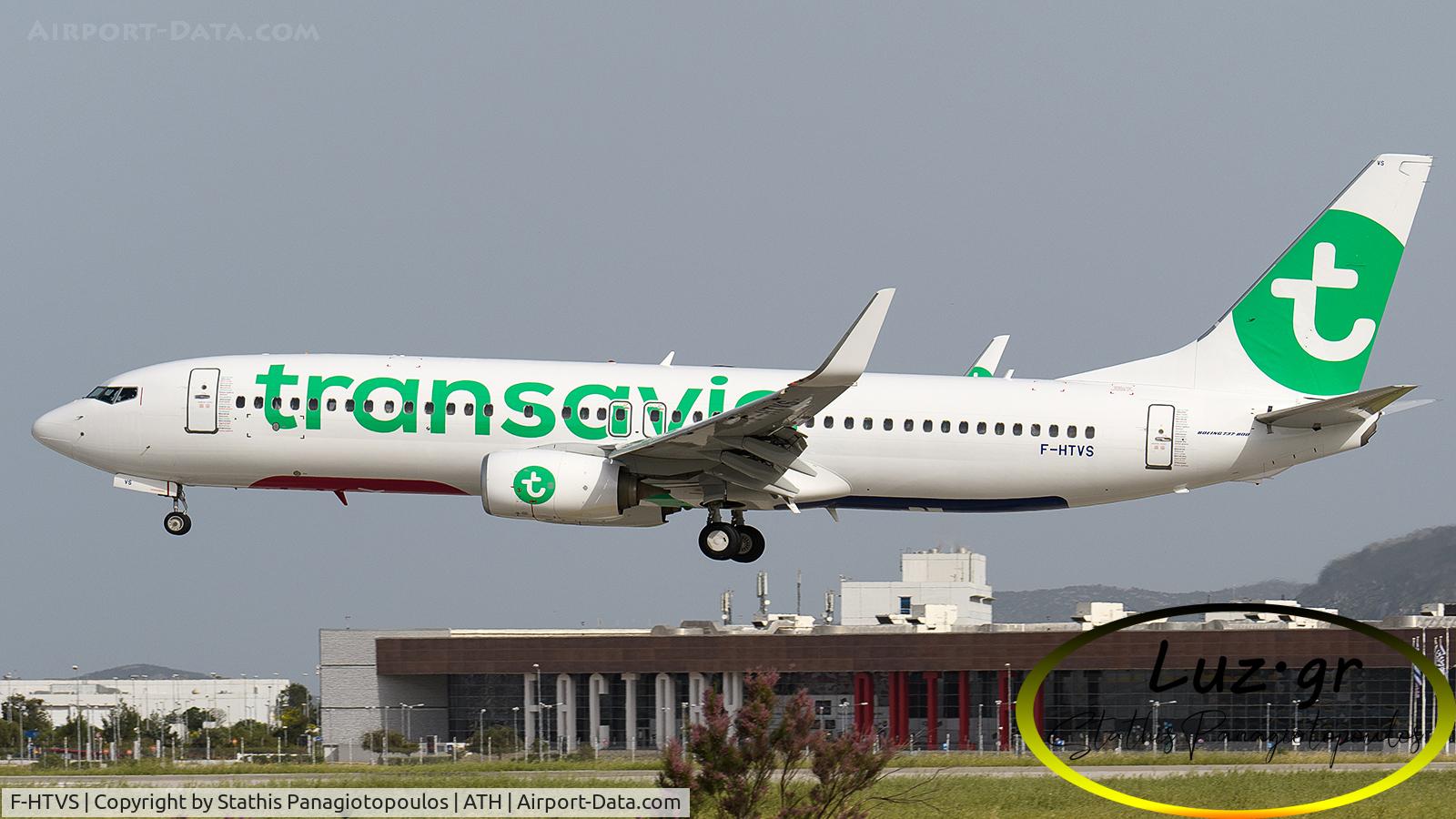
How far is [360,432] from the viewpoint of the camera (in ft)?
128

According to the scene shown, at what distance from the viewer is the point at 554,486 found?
37.7 m

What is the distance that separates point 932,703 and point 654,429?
41.7m

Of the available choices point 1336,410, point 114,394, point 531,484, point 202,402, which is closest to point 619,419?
point 531,484

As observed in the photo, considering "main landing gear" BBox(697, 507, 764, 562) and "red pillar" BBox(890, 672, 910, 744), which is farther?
"red pillar" BBox(890, 672, 910, 744)

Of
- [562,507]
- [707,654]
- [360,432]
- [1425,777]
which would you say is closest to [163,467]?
[360,432]

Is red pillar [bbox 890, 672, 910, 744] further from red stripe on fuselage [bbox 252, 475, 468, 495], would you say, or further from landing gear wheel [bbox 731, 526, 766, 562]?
red stripe on fuselage [bbox 252, 475, 468, 495]

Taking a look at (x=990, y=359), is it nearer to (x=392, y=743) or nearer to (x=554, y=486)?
(x=554, y=486)

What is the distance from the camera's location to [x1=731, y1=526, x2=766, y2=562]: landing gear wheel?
133 ft

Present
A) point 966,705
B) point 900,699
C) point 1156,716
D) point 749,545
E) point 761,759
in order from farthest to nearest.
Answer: point 900,699 < point 966,705 < point 749,545 < point 1156,716 < point 761,759

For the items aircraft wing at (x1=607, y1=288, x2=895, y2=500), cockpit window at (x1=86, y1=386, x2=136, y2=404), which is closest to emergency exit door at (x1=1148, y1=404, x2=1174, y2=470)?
aircraft wing at (x1=607, y1=288, x2=895, y2=500)

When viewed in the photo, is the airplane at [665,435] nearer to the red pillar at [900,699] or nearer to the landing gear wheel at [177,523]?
the landing gear wheel at [177,523]

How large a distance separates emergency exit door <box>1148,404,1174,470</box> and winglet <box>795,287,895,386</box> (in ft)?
29.4

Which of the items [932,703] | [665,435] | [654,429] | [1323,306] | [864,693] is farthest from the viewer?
[864,693]

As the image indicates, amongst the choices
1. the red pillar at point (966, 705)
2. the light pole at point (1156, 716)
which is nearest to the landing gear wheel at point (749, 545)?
the light pole at point (1156, 716)
